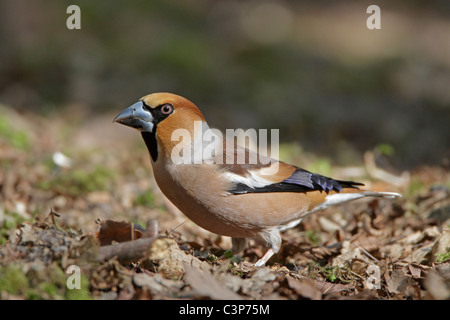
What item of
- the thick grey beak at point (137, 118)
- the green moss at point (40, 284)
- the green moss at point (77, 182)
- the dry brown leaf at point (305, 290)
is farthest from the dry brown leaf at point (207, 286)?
the green moss at point (77, 182)

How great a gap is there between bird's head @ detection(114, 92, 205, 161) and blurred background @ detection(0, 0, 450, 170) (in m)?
4.03

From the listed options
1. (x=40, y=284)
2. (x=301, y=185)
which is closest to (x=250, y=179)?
(x=301, y=185)

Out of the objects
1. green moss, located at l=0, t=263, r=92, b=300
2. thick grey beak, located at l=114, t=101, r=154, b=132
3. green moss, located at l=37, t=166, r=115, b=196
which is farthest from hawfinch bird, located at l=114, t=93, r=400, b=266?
green moss, located at l=37, t=166, r=115, b=196

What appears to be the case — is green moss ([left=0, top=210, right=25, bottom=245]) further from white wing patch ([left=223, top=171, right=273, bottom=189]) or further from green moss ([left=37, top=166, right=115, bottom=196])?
white wing patch ([left=223, top=171, right=273, bottom=189])

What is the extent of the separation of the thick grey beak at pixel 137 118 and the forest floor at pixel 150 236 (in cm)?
79

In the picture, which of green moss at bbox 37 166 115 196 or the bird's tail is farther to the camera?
green moss at bbox 37 166 115 196

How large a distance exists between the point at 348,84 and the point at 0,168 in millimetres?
7404

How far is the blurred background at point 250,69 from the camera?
9266 millimetres

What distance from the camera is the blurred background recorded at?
365 inches

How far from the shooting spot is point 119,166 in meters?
7.07

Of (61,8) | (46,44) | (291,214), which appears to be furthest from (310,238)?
(61,8)

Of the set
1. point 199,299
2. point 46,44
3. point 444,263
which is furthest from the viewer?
point 46,44

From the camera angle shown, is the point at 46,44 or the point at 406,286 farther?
the point at 46,44
